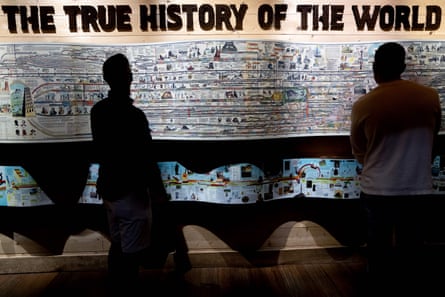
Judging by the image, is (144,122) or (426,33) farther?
(426,33)

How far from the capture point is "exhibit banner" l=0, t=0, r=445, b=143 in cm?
285

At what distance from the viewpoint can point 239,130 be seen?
2906 mm

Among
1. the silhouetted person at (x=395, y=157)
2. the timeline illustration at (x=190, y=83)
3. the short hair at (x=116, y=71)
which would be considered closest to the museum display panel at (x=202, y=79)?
the timeline illustration at (x=190, y=83)

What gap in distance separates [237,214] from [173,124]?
988 millimetres

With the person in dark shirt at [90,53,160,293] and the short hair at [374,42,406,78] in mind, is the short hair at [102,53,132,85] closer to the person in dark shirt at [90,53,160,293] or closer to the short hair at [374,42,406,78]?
the person in dark shirt at [90,53,160,293]

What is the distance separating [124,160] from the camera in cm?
212

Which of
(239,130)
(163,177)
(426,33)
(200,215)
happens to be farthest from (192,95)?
(426,33)

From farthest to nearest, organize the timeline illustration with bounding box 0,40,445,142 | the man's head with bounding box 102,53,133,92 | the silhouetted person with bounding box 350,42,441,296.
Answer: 1. the timeline illustration with bounding box 0,40,445,142
2. the man's head with bounding box 102,53,133,92
3. the silhouetted person with bounding box 350,42,441,296

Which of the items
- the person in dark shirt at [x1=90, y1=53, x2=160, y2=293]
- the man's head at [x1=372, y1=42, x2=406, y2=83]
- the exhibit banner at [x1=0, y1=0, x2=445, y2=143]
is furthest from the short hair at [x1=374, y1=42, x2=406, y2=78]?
the person in dark shirt at [x1=90, y1=53, x2=160, y2=293]

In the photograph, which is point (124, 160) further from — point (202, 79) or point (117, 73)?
point (202, 79)

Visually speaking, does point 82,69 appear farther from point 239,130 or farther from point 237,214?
point 237,214

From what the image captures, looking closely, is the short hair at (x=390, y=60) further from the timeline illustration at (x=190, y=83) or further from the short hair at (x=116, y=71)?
the short hair at (x=116, y=71)

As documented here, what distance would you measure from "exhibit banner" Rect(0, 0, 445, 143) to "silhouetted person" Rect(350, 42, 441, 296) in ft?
2.94

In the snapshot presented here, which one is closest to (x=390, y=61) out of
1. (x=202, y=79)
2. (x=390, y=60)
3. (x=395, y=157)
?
(x=390, y=60)
